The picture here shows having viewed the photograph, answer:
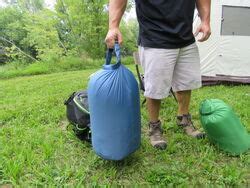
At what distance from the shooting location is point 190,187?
1590mm

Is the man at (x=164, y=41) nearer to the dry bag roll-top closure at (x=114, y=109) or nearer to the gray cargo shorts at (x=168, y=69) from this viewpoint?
the gray cargo shorts at (x=168, y=69)

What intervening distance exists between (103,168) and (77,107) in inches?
21.2

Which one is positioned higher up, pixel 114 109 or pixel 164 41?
pixel 164 41

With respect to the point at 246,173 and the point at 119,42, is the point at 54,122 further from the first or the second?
the point at 246,173

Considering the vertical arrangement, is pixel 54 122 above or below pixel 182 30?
below

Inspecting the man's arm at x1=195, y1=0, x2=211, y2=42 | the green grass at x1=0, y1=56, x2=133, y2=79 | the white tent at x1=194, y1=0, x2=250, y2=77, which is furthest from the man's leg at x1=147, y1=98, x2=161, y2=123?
the green grass at x1=0, y1=56, x2=133, y2=79

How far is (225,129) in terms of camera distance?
6.10 ft

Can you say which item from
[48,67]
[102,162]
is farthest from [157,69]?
[48,67]

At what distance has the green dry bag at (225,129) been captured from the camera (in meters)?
1.86

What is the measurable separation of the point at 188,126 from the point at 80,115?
868 mm

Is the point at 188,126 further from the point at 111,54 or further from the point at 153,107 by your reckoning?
the point at 111,54

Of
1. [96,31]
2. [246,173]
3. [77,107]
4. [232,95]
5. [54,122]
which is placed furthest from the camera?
[96,31]

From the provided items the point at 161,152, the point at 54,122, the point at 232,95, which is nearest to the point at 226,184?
the point at 161,152

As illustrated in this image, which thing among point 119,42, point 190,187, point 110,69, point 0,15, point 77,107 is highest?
point 0,15
